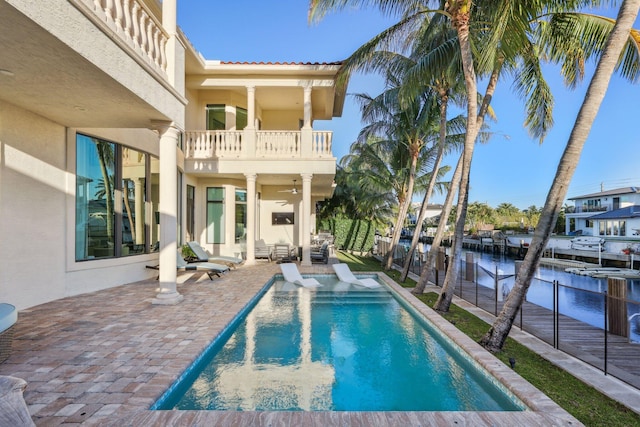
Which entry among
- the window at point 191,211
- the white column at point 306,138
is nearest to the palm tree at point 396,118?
the white column at point 306,138

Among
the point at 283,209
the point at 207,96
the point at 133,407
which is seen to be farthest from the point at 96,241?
the point at 283,209

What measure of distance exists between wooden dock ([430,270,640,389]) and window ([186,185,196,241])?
11.5m

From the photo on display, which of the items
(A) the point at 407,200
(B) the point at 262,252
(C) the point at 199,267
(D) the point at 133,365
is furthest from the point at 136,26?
(A) the point at 407,200

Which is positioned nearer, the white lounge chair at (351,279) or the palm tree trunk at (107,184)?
the palm tree trunk at (107,184)

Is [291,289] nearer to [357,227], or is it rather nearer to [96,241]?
[96,241]

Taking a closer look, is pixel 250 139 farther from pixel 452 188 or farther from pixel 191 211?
pixel 452 188

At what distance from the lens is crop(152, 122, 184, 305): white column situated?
7363mm

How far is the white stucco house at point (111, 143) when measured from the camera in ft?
15.5

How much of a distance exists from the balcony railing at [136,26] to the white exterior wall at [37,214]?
9.41 ft

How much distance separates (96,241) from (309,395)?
7120 millimetres

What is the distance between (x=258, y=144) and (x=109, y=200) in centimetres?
618

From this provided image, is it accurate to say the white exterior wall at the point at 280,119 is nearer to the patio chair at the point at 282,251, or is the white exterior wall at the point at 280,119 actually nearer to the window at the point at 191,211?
the window at the point at 191,211

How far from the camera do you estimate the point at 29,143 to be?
699cm

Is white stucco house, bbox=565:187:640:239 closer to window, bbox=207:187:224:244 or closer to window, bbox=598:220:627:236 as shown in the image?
window, bbox=598:220:627:236
